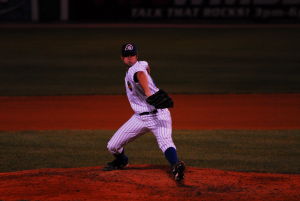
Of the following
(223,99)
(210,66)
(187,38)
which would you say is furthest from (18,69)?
(187,38)

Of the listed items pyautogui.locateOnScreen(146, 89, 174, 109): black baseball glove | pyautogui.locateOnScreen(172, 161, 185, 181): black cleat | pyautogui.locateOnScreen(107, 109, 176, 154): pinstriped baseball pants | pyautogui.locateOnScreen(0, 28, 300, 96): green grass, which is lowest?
pyautogui.locateOnScreen(0, 28, 300, 96): green grass

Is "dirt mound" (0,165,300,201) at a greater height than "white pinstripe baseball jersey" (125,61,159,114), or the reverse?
"white pinstripe baseball jersey" (125,61,159,114)

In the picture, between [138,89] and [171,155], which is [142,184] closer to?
[171,155]

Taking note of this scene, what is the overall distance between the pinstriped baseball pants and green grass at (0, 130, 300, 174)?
4.86ft

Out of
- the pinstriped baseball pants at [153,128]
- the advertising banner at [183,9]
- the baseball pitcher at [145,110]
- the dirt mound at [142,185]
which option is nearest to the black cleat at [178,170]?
the baseball pitcher at [145,110]


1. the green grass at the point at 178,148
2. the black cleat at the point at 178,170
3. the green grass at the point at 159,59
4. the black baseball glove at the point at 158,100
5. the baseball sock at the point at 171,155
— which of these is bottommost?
the green grass at the point at 159,59

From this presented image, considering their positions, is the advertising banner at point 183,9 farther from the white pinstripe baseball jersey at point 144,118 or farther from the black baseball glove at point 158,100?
the black baseball glove at point 158,100

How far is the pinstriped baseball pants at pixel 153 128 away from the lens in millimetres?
7625

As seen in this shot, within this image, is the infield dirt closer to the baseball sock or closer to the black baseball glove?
the baseball sock

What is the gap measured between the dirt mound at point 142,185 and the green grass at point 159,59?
8305 millimetres

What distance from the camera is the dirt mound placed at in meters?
7.09

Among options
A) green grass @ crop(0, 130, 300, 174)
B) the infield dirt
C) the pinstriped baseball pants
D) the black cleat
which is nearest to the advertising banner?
the infield dirt

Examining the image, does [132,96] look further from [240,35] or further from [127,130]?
[240,35]

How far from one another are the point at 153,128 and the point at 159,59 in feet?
54.0
